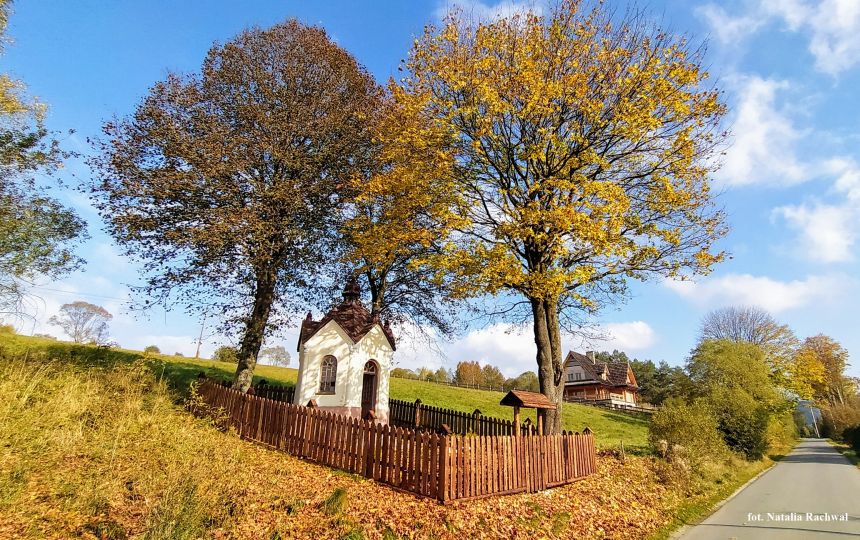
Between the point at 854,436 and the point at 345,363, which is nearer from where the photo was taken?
the point at 345,363

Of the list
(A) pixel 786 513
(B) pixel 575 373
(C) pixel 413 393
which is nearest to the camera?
(A) pixel 786 513

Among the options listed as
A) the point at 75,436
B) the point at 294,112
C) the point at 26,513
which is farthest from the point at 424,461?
the point at 294,112

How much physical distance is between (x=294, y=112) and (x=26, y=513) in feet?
51.8

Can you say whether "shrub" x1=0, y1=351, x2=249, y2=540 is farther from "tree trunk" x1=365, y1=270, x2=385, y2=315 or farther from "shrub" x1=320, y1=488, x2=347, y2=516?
"tree trunk" x1=365, y1=270, x2=385, y2=315

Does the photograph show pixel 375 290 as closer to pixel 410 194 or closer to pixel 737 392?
pixel 410 194

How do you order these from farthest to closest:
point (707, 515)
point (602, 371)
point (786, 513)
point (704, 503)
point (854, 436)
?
point (602, 371)
point (854, 436)
point (704, 503)
point (786, 513)
point (707, 515)

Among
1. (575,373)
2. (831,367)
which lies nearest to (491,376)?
(575,373)

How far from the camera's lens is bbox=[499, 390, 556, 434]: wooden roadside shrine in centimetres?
1095

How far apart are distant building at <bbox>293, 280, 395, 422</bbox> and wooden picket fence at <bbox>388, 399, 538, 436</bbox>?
1.32m

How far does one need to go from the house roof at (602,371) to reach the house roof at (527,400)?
55671 millimetres

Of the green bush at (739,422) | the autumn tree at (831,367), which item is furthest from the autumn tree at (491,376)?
the green bush at (739,422)

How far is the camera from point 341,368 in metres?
17.9

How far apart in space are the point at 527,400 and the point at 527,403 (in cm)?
8

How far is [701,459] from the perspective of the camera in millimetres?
15828
